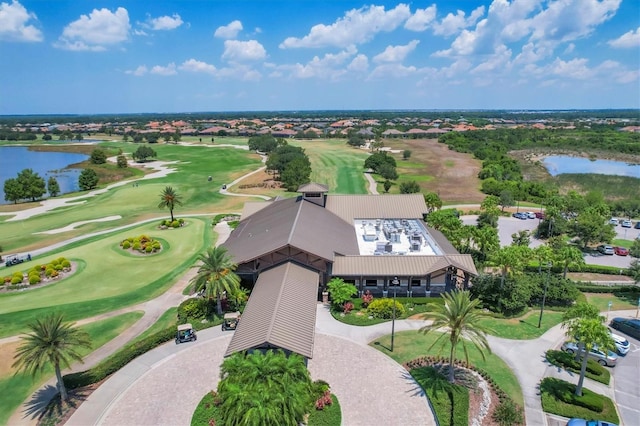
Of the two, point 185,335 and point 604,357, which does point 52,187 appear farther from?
point 604,357

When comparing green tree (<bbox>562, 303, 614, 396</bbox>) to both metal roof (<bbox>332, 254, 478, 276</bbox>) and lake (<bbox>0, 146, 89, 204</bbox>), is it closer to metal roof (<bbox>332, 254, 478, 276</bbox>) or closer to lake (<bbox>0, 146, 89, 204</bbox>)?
metal roof (<bbox>332, 254, 478, 276</bbox>)

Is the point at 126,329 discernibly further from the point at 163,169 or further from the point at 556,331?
the point at 163,169

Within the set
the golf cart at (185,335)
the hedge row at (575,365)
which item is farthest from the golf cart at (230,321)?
the hedge row at (575,365)

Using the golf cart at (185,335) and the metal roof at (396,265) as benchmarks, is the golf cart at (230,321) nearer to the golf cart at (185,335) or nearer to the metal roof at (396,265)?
the golf cart at (185,335)

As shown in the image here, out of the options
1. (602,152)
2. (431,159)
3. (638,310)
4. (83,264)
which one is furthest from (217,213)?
(602,152)

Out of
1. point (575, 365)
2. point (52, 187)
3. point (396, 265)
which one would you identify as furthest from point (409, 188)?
point (52, 187)

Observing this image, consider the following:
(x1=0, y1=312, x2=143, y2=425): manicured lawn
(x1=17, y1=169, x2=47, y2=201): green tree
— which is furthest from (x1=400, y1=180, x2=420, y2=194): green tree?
(x1=17, y1=169, x2=47, y2=201): green tree
